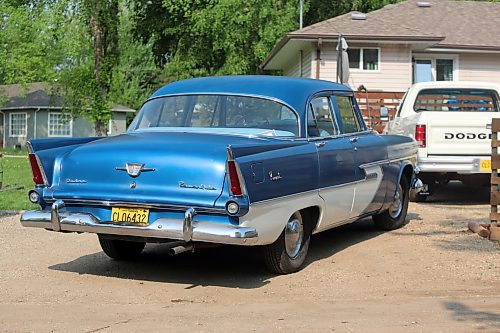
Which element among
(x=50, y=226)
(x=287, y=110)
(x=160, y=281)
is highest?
(x=287, y=110)

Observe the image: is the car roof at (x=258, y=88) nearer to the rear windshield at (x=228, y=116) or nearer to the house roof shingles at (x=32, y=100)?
the rear windshield at (x=228, y=116)

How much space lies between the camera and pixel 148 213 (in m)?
6.64

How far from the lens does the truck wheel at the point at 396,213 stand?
995cm

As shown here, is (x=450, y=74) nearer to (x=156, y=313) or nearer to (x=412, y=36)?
(x=412, y=36)

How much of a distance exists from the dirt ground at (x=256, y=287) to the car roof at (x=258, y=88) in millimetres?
1645

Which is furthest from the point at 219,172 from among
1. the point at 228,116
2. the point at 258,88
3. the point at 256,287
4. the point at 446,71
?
the point at 446,71

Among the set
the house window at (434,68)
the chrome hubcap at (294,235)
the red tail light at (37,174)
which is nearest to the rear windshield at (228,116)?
the chrome hubcap at (294,235)

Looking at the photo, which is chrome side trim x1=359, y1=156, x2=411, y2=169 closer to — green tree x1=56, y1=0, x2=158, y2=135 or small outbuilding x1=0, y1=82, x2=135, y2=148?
green tree x1=56, y1=0, x2=158, y2=135

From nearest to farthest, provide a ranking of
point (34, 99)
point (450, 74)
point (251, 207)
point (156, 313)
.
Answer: point (156, 313) → point (251, 207) → point (450, 74) → point (34, 99)

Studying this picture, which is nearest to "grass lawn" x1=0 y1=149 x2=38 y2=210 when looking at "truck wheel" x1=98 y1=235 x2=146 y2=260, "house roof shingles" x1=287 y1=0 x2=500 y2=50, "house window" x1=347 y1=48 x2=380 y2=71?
"truck wheel" x1=98 y1=235 x2=146 y2=260

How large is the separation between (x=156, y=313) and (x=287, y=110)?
2608 millimetres

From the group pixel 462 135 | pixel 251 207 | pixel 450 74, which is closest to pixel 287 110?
pixel 251 207

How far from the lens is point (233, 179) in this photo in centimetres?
637

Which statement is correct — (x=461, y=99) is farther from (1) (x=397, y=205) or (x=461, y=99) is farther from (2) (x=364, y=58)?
(2) (x=364, y=58)
